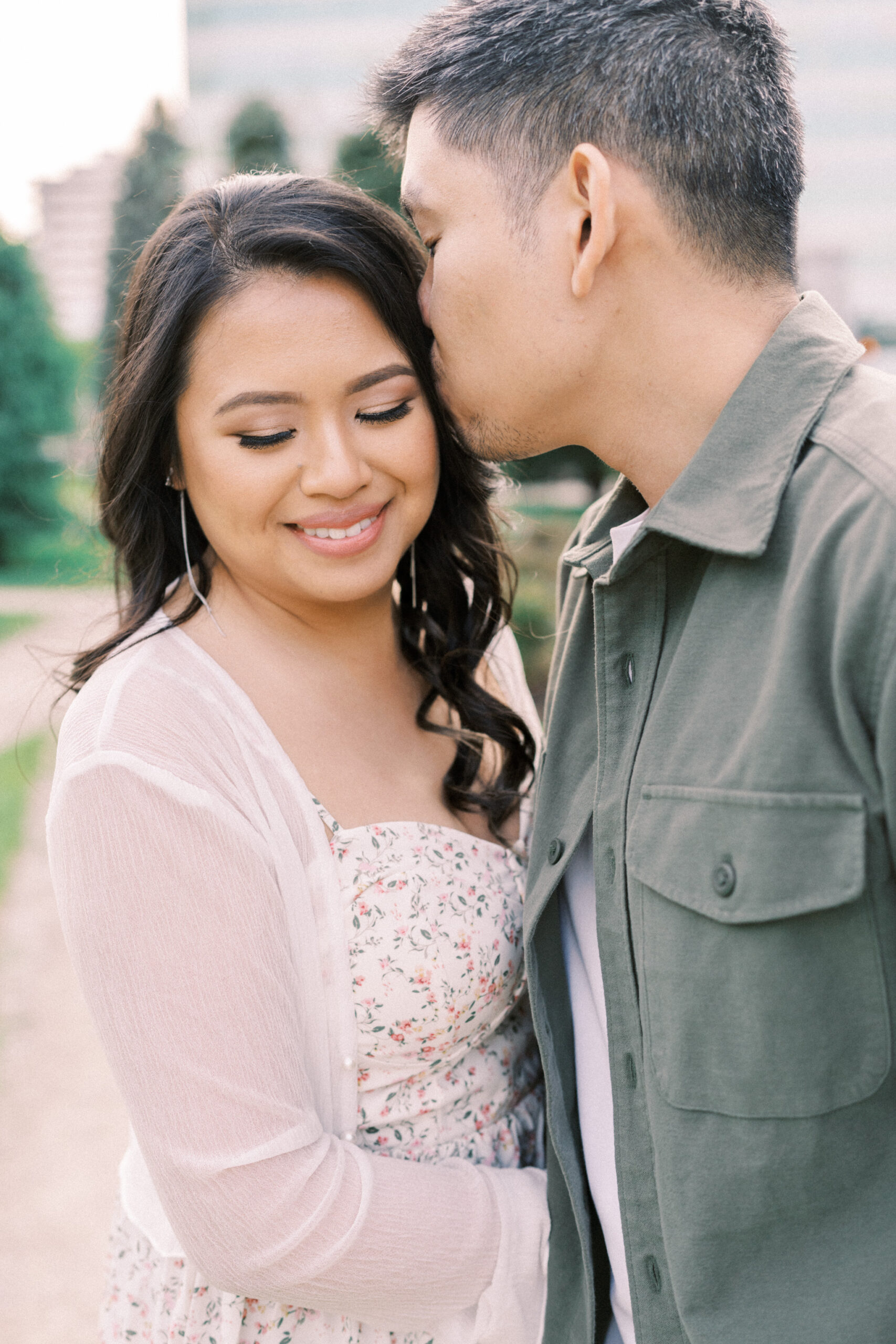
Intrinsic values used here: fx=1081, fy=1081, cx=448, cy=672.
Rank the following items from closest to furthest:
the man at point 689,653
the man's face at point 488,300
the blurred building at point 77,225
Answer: the man at point 689,653 → the man's face at point 488,300 → the blurred building at point 77,225

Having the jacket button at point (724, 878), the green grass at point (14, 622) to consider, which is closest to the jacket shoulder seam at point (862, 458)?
the jacket button at point (724, 878)

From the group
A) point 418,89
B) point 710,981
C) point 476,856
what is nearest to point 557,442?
point 418,89

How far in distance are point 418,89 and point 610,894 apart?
1.30 meters

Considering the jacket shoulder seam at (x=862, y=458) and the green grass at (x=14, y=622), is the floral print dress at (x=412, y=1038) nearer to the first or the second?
the jacket shoulder seam at (x=862, y=458)

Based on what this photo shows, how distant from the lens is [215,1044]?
4.98ft

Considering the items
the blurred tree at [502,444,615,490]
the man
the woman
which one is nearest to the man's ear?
the man

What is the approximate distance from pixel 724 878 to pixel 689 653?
0.98 ft

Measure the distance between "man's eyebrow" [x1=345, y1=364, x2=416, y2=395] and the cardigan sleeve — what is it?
0.72 metres

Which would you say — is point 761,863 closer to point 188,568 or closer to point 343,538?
point 343,538

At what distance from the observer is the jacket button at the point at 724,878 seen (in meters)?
1.29

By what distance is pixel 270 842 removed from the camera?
1.66m

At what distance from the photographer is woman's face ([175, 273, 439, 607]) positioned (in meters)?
1.77

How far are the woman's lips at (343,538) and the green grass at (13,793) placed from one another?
496cm

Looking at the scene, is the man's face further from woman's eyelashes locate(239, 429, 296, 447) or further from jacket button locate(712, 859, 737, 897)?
jacket button locate(712, 859, 737, 897)
